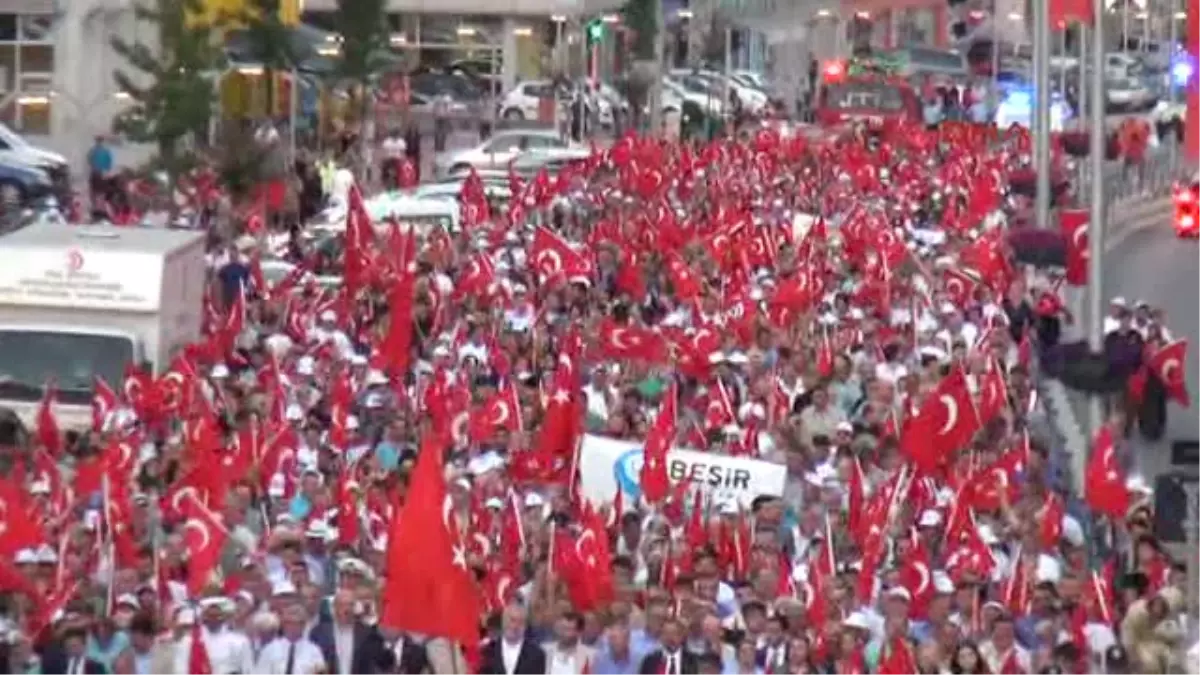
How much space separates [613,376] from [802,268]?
6.04 metres

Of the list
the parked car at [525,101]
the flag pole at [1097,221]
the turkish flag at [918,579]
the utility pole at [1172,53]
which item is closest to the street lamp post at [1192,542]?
the turkish flag at [918,579]

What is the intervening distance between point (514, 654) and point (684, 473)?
441cm

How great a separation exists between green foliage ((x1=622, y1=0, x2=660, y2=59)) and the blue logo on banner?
55.6 m

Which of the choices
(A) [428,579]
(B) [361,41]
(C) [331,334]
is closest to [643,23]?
(B) [361,41]

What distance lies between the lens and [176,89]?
48562 millimetres

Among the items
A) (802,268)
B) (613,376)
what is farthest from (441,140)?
(613,376)

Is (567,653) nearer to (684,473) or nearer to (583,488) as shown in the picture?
(684,473)

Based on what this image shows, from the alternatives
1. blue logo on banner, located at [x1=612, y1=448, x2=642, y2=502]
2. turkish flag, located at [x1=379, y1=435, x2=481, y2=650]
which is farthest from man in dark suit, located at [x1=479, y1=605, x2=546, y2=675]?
blue logo on banner, located at [x1=612, y1=448, x2=642, y2=502]

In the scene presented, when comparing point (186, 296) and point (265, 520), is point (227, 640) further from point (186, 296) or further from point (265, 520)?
point (186, 296)

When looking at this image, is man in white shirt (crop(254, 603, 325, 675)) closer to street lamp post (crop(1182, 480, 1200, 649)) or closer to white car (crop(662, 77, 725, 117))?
street lamp post (crop(1182, 480, 1200, 649))

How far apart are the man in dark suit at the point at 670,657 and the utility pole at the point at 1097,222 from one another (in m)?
9.15

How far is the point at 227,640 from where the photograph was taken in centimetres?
1731

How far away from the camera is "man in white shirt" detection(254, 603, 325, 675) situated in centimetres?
1717

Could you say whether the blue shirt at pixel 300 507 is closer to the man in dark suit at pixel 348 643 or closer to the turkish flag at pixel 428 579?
the man in dark suit at pixel 348 643
